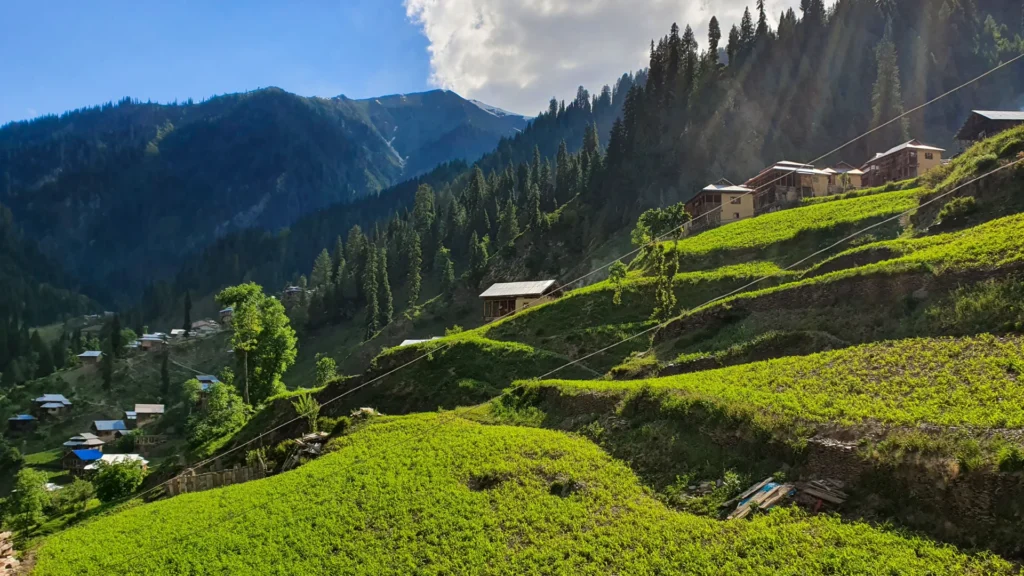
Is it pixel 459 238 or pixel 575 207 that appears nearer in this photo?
pixel 575 207

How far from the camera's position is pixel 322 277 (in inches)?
7096

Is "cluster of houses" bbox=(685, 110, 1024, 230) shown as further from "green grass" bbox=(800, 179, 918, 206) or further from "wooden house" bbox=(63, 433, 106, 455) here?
"wooden house" bbox=(63, 433, 106, 455)

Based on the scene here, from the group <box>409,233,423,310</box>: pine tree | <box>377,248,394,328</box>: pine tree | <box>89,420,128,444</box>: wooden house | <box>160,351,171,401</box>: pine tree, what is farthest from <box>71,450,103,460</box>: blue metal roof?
<box>409,233,423,310</box>: pine tree

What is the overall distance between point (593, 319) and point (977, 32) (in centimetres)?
15077

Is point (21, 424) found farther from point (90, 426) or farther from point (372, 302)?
point (372, 302)

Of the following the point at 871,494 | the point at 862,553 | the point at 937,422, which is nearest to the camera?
the point at 862,553

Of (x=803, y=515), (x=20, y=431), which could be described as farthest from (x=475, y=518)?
(x=20, y=431)

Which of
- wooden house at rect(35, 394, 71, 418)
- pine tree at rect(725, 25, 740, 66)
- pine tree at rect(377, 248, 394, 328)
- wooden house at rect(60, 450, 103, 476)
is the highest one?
pine tree at rect(725, 25, 740, 66)

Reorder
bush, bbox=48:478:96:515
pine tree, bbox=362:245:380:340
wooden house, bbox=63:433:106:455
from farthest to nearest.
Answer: pine tree, bbox=362:245:380:340, wooden house, bbox=63:433:106:455, bush, bbox=48:478:96:515

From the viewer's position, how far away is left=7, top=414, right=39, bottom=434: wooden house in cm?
10844

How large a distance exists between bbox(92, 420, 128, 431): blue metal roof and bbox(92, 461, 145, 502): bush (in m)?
64.7

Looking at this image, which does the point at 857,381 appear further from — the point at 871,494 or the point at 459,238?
the point at 459,238

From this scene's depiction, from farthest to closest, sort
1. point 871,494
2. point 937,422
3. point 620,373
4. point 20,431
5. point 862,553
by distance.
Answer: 1. point 20,431
2. point 620,373
3. point 937,422
4. point 871,494
5. point 862,553

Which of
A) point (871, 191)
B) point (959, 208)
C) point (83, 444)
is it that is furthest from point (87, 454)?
point (871, 191)
